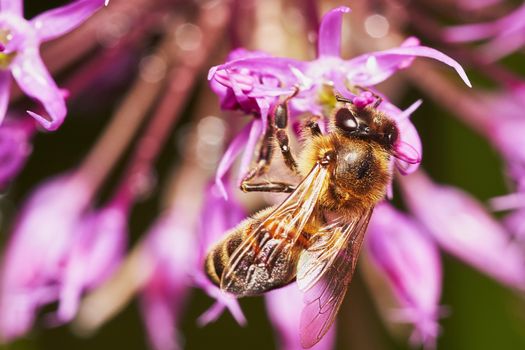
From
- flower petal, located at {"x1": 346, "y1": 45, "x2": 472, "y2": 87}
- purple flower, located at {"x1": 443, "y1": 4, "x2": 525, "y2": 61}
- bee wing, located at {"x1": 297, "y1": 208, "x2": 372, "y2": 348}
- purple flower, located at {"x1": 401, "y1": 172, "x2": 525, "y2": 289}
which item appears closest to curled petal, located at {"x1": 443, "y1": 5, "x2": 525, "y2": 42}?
purple flower, located at {"x1": 443, "y1": 4, "x2": 525, "y2": 61}

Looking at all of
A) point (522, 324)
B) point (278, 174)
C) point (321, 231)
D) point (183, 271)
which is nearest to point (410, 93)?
point (522, 324)

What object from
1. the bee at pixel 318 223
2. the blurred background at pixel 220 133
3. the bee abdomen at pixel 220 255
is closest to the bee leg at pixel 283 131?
the bee at pixel 318 223

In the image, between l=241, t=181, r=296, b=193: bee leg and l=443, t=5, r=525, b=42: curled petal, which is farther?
l=443, t=5, r=525, b=42: curled petal

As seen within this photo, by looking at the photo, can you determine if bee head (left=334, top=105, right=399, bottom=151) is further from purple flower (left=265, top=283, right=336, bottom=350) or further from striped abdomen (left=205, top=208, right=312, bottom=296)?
purple flower (left=265, top=283, right=336, bottom=350)

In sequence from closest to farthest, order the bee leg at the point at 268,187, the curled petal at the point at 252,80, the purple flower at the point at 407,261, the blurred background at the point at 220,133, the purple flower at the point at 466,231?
the curled petal at the point at 252,80, the bee leg at the point at 268,187, the purple flower at the point at 407,261, the purple flower at the point at 466,231, the blurred background at the point at 220,133

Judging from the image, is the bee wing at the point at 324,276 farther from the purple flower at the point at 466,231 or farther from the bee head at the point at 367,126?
the purple flower at the point at 466,231

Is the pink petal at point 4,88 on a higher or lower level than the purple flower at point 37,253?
higher
